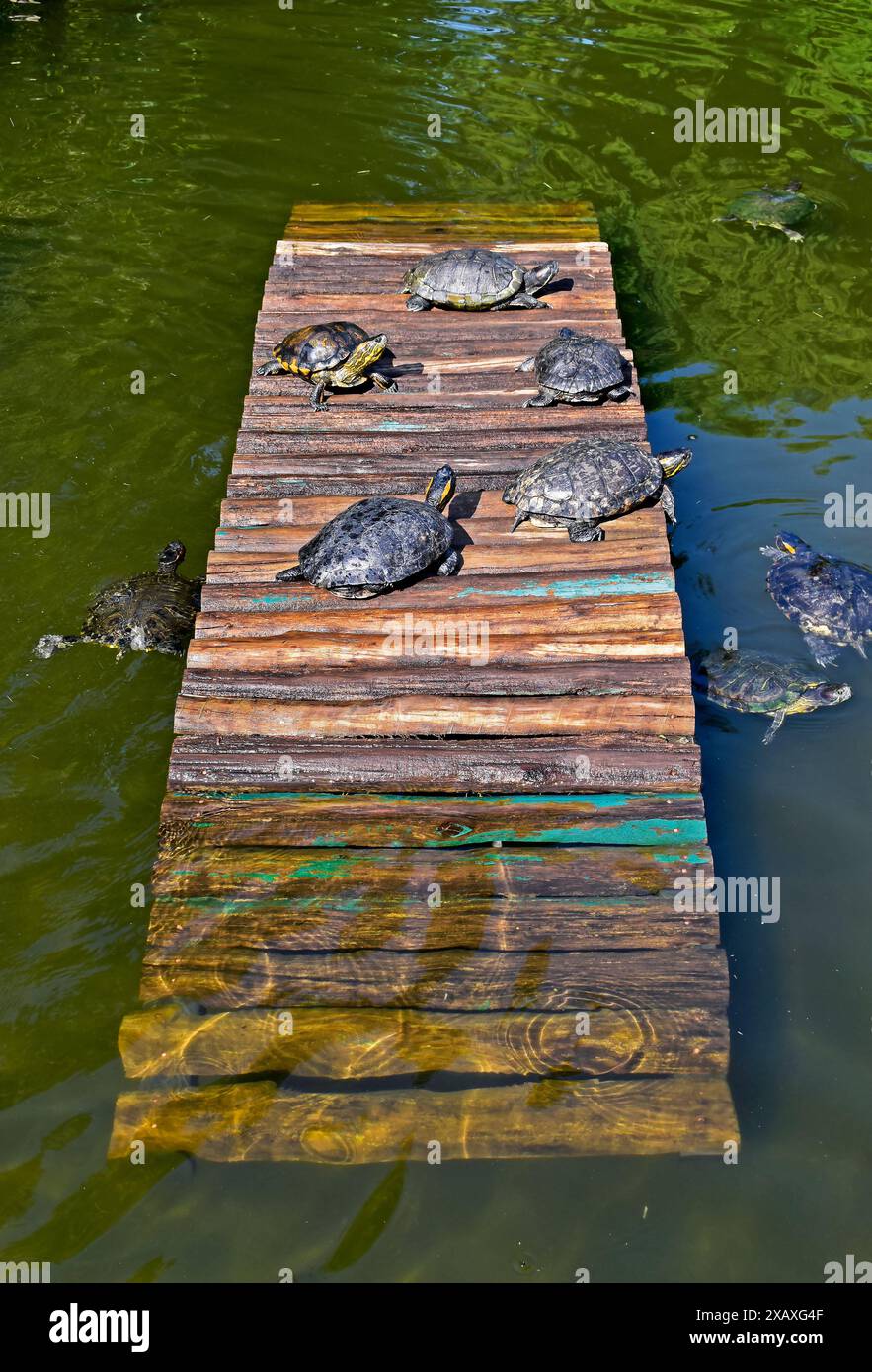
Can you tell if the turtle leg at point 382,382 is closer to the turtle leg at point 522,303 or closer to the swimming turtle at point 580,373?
the swimming turtle at point 580,373

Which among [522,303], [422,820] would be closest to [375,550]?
[422,820]

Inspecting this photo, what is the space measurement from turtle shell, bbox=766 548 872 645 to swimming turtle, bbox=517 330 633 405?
64.5 inches

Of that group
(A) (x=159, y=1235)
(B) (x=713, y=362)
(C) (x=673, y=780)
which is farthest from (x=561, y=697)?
(B) (x=713, y=362)

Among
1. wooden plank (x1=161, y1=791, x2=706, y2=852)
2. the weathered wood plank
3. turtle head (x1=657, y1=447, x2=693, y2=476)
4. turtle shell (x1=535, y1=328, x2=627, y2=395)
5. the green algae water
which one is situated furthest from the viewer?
turtle shell (x1=535, y1=328, x2=627, y2=395)

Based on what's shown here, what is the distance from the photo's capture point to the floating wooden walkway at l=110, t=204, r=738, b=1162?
414cm

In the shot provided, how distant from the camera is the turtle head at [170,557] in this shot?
689 cm

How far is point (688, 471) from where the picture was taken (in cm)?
788

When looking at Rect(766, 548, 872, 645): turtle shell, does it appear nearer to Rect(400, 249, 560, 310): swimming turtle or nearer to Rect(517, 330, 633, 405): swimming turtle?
Rect(517, 330, 633, 405): swimming turtle

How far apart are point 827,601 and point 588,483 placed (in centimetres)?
162

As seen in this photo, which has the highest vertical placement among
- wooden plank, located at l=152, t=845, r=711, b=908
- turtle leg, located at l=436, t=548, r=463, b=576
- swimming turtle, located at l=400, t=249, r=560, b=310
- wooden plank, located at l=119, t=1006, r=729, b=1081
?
swimming turtle, located at l=400, t=249, r=560, b=310

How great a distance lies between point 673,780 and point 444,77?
1099cm

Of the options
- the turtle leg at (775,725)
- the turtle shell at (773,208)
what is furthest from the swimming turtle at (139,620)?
the turtle shell at (773,208)

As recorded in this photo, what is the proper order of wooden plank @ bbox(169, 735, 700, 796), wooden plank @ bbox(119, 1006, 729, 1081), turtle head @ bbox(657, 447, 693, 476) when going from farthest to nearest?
turtle head @ bbox(657, 447, 693, 476) < wooden plank @ bbox(169, 735, 700, 796) < wooden plank @ bbox(119, 1006, 729, 1081)

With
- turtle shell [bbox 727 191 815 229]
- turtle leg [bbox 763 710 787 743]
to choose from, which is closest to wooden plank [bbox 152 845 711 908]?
turtle leg [bbox 763 710 787 743]
